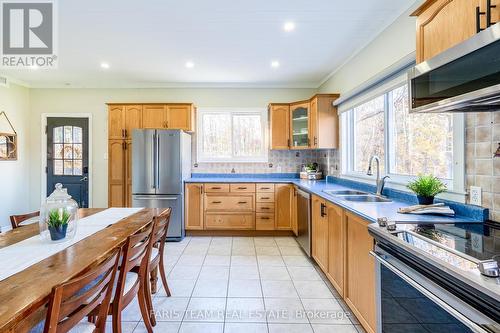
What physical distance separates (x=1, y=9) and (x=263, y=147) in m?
3.71

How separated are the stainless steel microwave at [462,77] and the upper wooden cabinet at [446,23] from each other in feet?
0.58

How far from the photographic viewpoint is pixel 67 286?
979mm

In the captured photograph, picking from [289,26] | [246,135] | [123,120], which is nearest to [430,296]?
[289,26]

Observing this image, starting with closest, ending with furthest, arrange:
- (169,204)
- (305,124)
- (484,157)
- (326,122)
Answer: (484,157), (326,122), (169,204), (305,124)

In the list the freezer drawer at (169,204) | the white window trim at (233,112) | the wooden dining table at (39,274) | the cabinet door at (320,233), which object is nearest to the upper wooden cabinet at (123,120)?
the white window trim at (233,112)

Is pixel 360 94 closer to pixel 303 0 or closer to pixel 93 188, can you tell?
pixel 303 0

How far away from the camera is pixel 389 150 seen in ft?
9.31

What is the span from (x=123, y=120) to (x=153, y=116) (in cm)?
51

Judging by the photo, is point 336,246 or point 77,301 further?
point 336,246

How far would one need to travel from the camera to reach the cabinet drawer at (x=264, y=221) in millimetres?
4297

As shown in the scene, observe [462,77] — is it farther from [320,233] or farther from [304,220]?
[304,220]


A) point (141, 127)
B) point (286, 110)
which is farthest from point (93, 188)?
point (286, 110)

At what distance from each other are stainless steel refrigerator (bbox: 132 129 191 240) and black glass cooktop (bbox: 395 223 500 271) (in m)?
3.35

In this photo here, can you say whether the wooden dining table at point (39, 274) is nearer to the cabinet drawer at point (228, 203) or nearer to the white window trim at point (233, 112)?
the cabinet drawer at point (228, 203)
